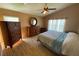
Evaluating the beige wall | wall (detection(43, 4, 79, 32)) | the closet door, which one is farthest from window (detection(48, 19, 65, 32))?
the closet door

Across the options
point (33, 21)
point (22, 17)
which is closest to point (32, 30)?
point (33, 21)

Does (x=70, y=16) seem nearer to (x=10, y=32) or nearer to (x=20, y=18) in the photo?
(x=20, y=18)

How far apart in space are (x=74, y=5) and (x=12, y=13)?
97cm

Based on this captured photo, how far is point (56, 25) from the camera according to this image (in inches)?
42.6

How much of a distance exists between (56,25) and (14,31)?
2.52 feet

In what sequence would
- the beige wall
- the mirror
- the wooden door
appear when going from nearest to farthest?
the beige wall < the wooden door < the mirror

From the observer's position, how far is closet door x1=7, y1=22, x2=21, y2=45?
994 mm

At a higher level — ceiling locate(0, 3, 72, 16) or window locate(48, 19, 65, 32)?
ceiling locate(0, 3, 72, 16)

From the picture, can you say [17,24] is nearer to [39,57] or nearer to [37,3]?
[37,3]

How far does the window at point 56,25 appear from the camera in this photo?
3.43 ft

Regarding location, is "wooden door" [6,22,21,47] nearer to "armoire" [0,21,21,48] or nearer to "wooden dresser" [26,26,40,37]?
"armoire" [0,21,21,48]

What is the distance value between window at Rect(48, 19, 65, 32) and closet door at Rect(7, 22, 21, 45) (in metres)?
0.56

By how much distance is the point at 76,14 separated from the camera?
971mm

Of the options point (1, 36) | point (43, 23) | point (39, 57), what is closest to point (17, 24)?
point (1, 36)
